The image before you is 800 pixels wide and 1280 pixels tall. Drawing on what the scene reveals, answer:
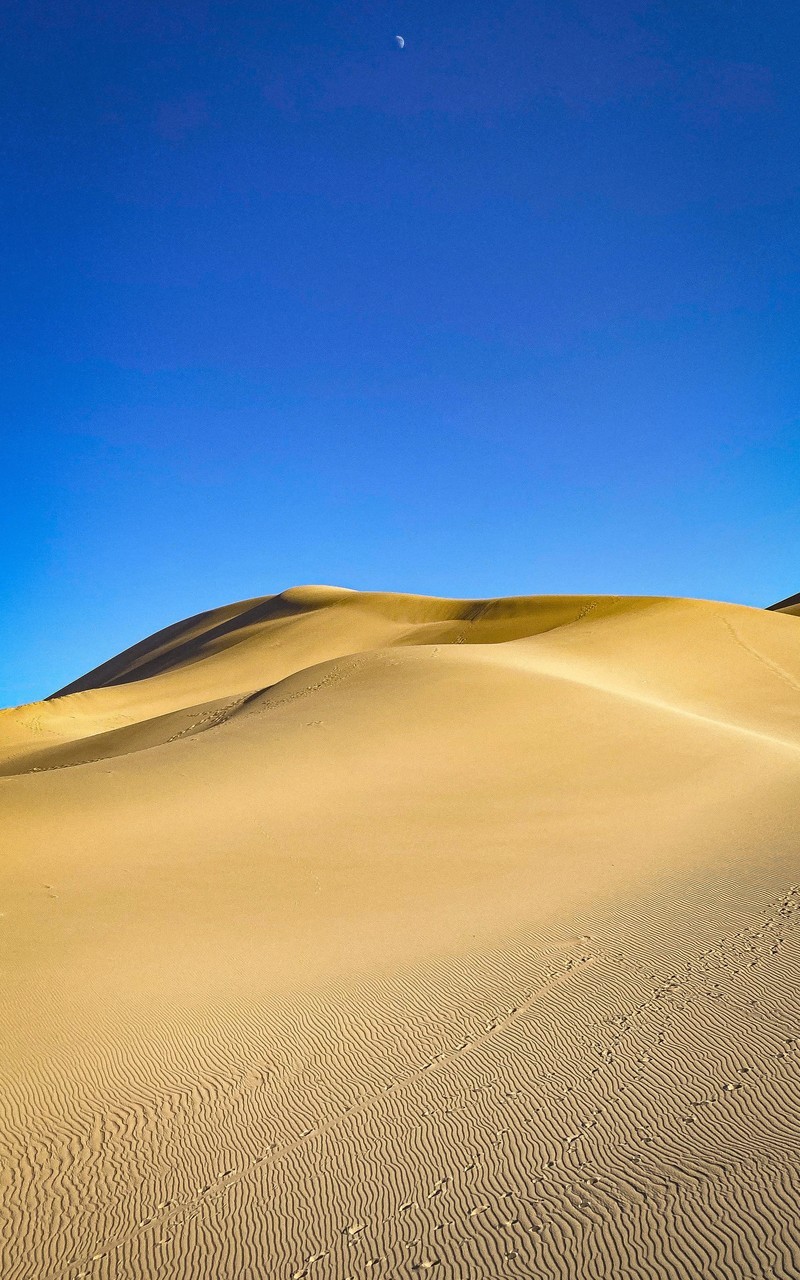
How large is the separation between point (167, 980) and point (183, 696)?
107ft

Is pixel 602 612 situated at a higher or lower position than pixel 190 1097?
higher

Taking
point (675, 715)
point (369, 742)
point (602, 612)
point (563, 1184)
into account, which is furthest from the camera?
point (602, 612)

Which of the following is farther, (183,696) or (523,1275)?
(183,696)

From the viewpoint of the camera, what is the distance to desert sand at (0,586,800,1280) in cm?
363

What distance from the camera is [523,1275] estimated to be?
127 inches

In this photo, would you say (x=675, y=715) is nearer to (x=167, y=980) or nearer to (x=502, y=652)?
(x=502, y=652)

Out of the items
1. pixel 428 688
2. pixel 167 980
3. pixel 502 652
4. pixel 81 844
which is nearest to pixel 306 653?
pixel 502 652

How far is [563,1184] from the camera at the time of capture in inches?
149

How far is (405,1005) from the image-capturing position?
6.18 meters

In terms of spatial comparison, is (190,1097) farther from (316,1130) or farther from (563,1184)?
(563,1184)

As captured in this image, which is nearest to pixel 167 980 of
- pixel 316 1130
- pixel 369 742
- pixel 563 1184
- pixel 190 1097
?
pixel 190 1097

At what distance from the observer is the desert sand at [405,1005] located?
3631mm

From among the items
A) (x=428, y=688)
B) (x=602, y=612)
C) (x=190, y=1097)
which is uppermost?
(x=602, y=612)

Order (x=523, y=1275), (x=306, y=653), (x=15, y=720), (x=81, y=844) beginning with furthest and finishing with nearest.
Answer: (x=306, y=653) → (x=15, y=720) → (x=81, y=844) → (x=523, y=1275)
